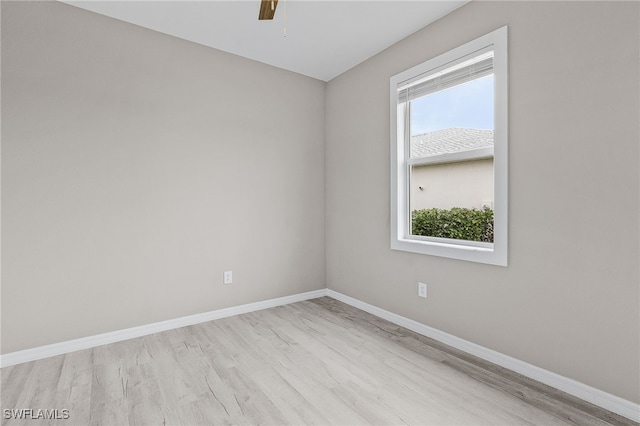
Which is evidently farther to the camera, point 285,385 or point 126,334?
point 126,334

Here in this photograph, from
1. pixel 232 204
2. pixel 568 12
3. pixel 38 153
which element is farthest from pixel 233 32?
pixel 568 12

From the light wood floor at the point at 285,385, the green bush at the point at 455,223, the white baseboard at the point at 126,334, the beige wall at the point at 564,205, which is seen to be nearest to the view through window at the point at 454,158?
the green bush at the point at 455,223

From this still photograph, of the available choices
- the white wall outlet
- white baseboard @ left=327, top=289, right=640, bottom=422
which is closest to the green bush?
the white wall outlet

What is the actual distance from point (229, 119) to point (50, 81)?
1356 mm

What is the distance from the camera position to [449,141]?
263 cm

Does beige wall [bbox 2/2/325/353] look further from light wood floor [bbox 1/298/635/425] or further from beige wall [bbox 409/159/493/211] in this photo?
beige wall [bbox 409/159/493/211]

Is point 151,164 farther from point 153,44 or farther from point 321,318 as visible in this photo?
point 321,318

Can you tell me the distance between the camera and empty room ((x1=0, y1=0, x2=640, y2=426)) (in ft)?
5.72

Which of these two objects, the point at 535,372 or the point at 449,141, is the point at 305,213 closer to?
the point at 449,141

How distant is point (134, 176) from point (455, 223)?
2.69 metres

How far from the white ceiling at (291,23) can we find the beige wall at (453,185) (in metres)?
1.20

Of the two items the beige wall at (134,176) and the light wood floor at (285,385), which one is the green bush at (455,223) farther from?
the beige wall at (134,176)

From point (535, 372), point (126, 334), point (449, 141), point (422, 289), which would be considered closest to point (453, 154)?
point (449, 141)

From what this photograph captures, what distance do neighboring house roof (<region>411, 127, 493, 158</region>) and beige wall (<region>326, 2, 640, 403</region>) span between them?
294mm
